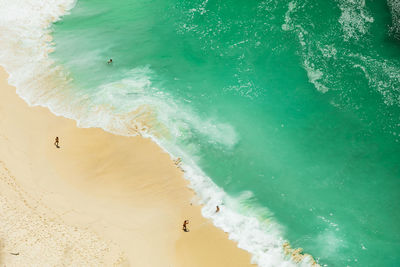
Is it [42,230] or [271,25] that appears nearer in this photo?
[42,230]

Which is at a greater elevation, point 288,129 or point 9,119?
point 288,129

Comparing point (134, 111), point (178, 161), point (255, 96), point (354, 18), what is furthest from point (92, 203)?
point (354, 18)

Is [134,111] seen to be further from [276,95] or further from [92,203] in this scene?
[276,95]

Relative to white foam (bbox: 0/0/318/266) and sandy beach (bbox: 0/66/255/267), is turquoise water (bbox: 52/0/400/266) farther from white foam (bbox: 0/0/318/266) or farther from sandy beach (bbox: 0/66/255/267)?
sandy beach (bbox: 0/66/255/267)

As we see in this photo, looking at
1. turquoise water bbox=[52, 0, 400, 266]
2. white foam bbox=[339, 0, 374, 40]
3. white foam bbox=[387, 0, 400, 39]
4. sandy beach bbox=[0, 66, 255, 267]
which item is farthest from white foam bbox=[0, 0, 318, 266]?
white foam bbox=[387, 0, 400, 39]

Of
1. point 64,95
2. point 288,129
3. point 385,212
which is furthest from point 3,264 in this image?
point 385,212

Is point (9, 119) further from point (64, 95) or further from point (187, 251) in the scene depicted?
point (187, 251)

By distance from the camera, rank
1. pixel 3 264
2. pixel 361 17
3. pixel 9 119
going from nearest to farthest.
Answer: pixel 3 264 < pixel 9 119 < pixel 361 17

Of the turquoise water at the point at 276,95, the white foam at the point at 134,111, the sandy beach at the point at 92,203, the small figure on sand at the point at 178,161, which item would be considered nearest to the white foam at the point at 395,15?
the turquoise water at the point at 276,95
